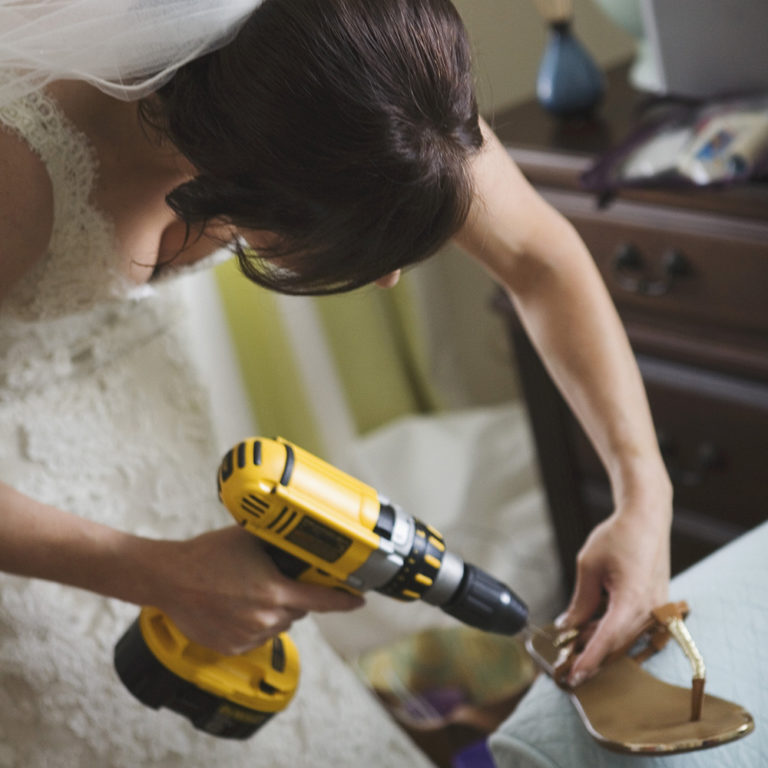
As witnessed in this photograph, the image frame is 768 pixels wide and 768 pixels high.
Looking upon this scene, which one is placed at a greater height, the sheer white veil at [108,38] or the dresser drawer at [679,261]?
the sheer white veil at [108,38]

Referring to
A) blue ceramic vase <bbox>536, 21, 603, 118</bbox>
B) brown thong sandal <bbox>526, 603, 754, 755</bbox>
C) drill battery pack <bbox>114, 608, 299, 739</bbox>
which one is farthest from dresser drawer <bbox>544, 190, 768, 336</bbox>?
drill battery pack <bbox>114, 608, 299, 739</bbox>

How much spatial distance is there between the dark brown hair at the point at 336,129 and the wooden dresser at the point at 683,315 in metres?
0.63

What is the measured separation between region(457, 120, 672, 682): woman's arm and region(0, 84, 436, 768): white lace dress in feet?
0.98

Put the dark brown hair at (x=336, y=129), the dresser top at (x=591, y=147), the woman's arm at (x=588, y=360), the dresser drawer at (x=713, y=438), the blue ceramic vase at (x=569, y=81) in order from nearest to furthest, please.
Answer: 1. the dark brown hair at (x=336, y=129)
2. the woman's arm at (x=588, y=360)
3. the dresser top at (x=591, y=147)
4. the dresser drawer at (x=713, y=438)
5. the blue ceramic vase at (x=569, y=81)

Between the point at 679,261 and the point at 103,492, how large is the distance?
2.34ft

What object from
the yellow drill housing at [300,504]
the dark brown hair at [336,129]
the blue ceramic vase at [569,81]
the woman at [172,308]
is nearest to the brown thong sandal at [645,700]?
the woman at [172,308]

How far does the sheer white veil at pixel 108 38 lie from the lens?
62 centimetres

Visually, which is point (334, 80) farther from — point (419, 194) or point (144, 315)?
point (144, 315)

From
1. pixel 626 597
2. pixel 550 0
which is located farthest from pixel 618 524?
pixel 550 0

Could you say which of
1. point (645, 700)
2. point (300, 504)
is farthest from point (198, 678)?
point (645, 700)

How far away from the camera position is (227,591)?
752 mm

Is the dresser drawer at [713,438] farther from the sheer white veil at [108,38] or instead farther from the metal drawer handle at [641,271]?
the sheer white veil at [108,38]

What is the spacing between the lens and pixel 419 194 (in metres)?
0.60

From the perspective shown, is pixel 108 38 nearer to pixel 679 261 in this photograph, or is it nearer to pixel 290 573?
pixel 290 573
